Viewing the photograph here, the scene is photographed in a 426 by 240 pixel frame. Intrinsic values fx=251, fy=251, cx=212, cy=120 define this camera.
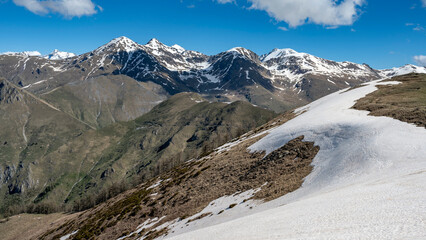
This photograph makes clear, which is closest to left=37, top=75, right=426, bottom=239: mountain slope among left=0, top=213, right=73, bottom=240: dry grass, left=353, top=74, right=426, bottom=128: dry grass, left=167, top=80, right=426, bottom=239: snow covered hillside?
left=167, top=80, right=426, bottom=239: snow covered hillside

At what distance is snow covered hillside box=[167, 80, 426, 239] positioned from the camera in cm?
1623

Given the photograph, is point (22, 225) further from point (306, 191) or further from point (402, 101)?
point (402, 101)

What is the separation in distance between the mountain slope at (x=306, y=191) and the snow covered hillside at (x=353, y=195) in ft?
0.28

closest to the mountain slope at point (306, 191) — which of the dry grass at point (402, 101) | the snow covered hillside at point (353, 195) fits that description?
the snow covered hillside at point (353, 195)

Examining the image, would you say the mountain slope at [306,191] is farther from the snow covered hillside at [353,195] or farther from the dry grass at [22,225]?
the dry grass at [22,225]

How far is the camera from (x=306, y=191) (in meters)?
30.4

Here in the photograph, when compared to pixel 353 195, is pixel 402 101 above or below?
above

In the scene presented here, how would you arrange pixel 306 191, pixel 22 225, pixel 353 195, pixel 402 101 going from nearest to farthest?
pixel 353 195 → pixel 306 191 → pixel 402 101 → pixel 22 225

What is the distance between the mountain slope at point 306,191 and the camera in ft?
58.3

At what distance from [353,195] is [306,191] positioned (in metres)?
8.13

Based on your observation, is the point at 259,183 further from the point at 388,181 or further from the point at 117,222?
the point at 117,222

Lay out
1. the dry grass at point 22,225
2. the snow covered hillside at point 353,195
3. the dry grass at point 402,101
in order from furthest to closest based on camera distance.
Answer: the dry grass at point 22,225, the dry grass at point 402,101, the snow covered hillside at point 353,195

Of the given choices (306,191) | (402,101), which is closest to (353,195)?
(306,191)

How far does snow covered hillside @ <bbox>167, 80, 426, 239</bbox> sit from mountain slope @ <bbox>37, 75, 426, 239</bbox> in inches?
3.4
